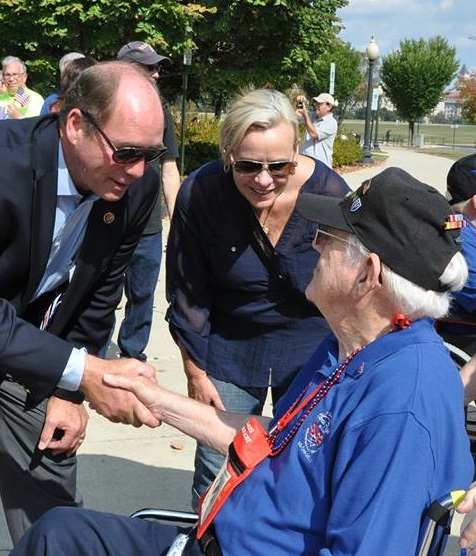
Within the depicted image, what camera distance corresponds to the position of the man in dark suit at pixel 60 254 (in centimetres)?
276

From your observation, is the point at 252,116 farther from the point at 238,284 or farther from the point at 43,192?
the point at 43,192

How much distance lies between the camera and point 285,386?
346 centimetres

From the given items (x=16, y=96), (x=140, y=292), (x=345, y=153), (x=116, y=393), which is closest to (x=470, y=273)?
(x=116, y=393)

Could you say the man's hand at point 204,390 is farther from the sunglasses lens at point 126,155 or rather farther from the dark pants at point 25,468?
the sunglasses lens at point 126,155

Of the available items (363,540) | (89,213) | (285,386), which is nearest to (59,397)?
(89,213)

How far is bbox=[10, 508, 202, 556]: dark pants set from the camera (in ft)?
7.64

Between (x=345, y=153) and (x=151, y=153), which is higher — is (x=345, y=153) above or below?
below

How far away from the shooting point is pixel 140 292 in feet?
19.3

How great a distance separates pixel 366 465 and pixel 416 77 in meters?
60.2

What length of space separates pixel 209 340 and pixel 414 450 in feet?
5.78

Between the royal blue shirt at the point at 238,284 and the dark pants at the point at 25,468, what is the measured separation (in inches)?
27.3

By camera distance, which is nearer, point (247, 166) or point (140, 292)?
point (247, 166)

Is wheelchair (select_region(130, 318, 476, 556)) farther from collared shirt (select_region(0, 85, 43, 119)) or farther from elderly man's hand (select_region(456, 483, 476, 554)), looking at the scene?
collared shirt (select_region(0, 85, 43, 119))

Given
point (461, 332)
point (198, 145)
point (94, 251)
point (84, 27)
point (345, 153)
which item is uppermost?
point (84, 27)
